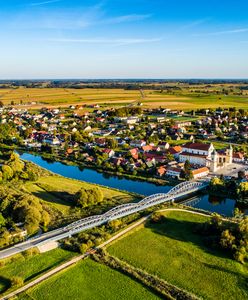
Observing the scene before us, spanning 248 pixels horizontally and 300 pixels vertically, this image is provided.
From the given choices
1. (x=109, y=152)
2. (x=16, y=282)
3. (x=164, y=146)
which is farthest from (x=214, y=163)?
(x=16, y=282)

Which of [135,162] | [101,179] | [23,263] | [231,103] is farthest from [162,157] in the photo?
[231,103]

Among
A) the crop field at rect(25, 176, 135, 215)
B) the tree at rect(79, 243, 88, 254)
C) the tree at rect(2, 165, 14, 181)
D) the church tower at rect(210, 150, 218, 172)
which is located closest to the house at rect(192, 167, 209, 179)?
the church tower at rect(210, 150, 218, 172)

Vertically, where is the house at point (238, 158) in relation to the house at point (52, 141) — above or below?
below

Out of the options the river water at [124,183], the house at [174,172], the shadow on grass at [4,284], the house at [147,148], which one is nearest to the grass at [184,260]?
the river water at [124,183]

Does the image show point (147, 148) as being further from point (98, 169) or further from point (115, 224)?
point (115, 224)

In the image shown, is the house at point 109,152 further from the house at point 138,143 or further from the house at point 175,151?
the house at point 175,151
